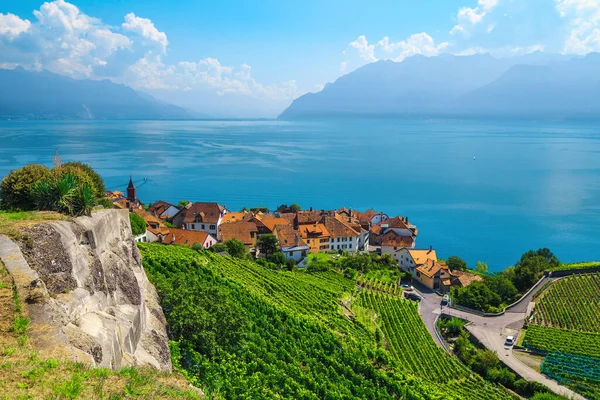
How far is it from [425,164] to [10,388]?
129 metres

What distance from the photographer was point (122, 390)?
820cm

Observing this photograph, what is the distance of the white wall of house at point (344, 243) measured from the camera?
5081 centimetres

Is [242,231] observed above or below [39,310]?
below

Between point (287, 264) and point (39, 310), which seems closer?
point (39, 310)

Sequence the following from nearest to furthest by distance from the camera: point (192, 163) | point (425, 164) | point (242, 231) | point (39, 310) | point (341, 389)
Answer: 1. point (39, 310)
2. point (341, 389)
3. point (242, 231)
4. point (192, 163)
5. point (425, 164)

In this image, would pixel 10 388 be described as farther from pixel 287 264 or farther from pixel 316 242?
pixel 316 242

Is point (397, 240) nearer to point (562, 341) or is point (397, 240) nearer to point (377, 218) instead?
point (377, 218)

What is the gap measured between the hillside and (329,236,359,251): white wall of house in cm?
1941

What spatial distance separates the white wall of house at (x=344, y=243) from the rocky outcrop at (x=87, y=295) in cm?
3438

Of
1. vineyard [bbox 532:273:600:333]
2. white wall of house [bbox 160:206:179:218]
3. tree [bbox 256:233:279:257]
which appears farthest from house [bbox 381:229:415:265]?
white wall of house [bbox 160:206:179:218]

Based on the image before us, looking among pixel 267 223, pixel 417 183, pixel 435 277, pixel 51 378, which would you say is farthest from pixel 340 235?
pixel 417 183

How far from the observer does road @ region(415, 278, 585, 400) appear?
27.1 meters

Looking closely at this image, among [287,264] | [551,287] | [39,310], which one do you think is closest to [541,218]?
[551,287]

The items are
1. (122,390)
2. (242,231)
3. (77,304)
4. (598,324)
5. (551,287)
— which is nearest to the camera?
(122,390)
